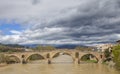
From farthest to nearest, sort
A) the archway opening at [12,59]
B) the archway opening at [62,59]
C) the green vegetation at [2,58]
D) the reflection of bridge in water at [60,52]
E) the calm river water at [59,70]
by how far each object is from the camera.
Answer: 1. the archway opening at [62,59]
2. the archway opening at [12,59]
3. the reflection of bridge in water at [60,52]
4. the green vegetation at [2,58]
5. the calm river water at [59,70]

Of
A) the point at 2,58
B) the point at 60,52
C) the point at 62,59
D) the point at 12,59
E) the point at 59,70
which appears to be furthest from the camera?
the point at 62,59

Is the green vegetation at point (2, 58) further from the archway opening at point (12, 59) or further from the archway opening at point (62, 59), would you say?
the archway opening at point (62, 59)

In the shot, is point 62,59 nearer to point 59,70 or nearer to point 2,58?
point 2,58

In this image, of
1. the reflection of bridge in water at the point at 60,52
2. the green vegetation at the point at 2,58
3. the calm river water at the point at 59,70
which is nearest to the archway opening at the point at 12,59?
the reflection of bridge in water at the point at 60,52

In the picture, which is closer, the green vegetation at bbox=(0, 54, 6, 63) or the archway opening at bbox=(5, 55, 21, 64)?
the green vegetation at bbox=(0, 54, 6, 63)

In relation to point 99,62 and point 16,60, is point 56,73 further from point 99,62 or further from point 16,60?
point 16,60

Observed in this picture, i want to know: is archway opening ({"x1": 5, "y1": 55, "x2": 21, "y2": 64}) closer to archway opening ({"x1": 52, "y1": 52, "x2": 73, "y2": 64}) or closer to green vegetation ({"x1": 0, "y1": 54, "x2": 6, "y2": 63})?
green vegetation ({"x1": 0, "y1": 54, "x2": 6, "y2": 63})

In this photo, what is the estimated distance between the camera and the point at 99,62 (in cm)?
8400

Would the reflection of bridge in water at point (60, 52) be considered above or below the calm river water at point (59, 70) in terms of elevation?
above

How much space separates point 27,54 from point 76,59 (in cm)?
1453

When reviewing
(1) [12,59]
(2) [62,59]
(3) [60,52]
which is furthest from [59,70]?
(2) [62,59]

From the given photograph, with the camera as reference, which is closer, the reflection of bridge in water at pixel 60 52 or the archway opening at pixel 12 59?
the reflection of bridge in water at pixel 60 52

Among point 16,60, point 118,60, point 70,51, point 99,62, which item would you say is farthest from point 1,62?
point 118,60

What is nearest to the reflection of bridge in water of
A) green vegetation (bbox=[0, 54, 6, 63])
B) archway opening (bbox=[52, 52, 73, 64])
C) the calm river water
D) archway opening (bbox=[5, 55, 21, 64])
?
archway opening (bbox=[5, 55, 21, 64])
